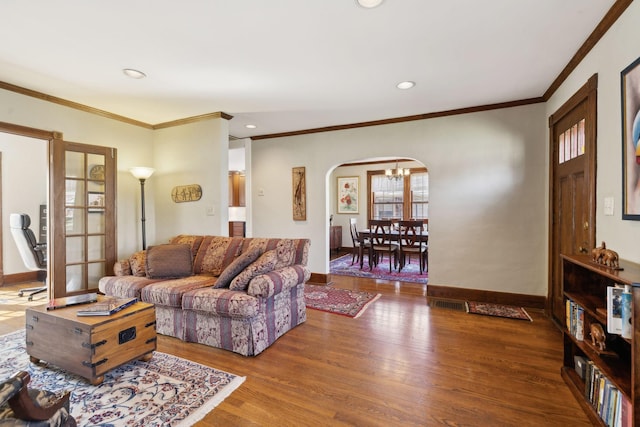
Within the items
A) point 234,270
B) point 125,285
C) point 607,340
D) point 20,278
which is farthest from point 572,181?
point 20,278

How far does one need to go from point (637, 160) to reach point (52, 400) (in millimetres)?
3139

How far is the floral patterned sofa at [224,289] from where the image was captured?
2451mm

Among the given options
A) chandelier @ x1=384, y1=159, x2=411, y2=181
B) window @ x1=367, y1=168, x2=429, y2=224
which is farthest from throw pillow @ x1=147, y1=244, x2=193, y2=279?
window @ x1=367, y1=168, x2=429, y2=224

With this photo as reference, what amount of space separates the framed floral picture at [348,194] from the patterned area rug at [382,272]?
6.43 feet

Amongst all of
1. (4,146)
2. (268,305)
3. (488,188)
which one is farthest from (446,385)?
(4,146)

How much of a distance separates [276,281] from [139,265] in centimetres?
Result: 176

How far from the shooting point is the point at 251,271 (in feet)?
8.43

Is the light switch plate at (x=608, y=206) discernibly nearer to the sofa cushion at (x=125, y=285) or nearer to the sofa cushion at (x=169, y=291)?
the sofa cushion at (x=169, y=291)

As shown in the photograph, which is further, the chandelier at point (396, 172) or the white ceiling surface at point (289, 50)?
the chandelier at point (396, 172)

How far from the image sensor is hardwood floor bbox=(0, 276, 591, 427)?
5.73 ft

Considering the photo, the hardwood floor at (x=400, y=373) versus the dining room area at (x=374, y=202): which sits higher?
the dining room area at (x=374, y=202)

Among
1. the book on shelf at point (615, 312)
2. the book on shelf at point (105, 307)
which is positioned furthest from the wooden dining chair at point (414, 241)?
the book on shelf at point (105, 307)

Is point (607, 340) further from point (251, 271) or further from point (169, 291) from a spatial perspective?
point (169, 291)

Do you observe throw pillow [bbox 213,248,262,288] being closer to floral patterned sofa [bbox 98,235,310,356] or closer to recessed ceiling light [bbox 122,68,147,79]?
floral patterned sofa [bbox 98,235,310,356]
